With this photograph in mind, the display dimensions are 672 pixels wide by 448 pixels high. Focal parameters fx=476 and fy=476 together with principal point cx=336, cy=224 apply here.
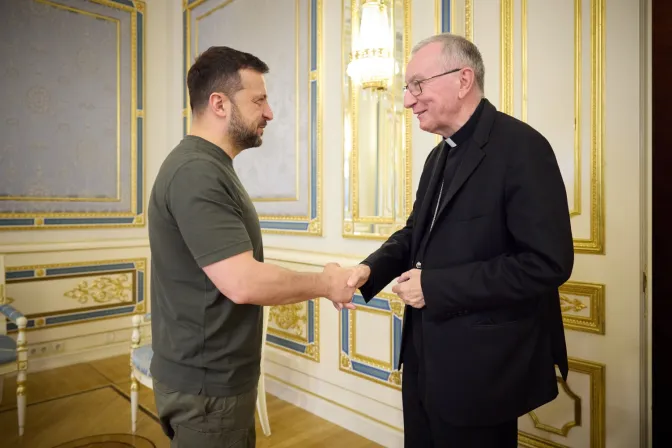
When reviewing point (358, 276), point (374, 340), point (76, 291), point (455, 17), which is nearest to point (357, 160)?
point (455, 17)

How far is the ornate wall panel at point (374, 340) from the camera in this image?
8.79 feet

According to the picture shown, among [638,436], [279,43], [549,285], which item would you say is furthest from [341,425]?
[279,43]

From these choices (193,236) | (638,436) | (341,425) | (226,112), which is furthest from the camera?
(341,425)

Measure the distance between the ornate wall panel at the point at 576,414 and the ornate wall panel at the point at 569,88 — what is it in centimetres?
52

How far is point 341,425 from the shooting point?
296cm

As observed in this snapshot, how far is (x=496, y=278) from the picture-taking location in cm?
120

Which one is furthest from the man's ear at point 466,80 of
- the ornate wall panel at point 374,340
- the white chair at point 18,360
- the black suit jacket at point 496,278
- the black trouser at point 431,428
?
the white chair at point 18,360

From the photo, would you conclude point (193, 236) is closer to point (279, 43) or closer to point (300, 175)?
point (300, 175)

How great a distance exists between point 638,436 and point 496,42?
1.77 metres

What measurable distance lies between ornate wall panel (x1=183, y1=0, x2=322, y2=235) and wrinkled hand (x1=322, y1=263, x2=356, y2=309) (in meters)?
1.59

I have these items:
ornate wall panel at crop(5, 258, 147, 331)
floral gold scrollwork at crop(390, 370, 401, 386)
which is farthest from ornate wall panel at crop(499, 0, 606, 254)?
ornate wall panel at crop(5, 258, 147, 331)

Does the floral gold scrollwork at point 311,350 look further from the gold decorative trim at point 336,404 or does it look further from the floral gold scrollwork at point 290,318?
the gold decorative trim at point 336,404

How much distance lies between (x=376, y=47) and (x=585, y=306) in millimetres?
1692

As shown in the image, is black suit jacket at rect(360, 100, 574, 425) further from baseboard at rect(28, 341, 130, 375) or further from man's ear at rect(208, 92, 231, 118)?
baseboard at rect(28, 341, 130, 375)
